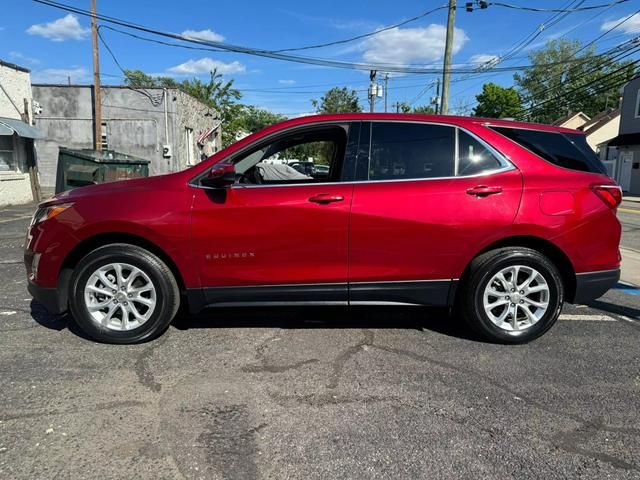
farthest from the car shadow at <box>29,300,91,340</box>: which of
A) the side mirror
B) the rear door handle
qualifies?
the rear door handle

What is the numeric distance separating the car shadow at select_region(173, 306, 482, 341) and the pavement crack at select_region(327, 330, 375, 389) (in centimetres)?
30

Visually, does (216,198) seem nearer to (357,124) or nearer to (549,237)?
(357,124)

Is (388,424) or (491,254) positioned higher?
(491,254)

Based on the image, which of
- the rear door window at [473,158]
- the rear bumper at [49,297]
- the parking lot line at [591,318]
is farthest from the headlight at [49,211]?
the parking lot line at [591,318]

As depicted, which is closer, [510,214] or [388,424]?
[388,424]

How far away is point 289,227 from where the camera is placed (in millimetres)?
3830

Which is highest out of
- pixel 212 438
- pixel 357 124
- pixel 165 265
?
pixel 357 124

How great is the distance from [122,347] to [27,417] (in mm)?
1085

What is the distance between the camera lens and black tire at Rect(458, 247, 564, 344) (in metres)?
3.94

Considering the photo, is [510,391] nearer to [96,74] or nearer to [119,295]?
[119,295]

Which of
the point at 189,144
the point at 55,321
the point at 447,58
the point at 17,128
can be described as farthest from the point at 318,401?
the point at 189,144

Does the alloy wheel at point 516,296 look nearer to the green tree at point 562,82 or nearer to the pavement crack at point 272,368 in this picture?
the pavement crack at point 272,368

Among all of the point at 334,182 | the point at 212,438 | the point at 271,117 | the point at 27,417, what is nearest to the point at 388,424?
the point at 212,438

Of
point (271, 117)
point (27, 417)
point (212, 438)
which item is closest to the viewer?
point (212, 438)
